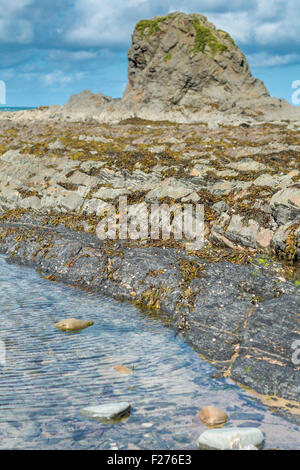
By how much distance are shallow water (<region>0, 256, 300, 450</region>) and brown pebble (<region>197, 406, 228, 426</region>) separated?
0.10 meters

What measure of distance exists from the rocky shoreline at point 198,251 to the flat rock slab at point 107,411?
7.73 feet

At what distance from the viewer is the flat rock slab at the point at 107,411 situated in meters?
6.34

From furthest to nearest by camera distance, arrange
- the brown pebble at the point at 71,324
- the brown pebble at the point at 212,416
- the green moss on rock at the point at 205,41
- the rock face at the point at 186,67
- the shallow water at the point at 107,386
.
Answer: the green moss on rock at the point at 205,41, the rock face at the point at 186,67, the brown pebble at the point at 71,324, the brown pebble at the point at 212,416, the shallow water at the point at 107,386

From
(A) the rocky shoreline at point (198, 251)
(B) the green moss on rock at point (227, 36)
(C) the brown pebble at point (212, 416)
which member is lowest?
(C) the brown pebble at point (212, 416)

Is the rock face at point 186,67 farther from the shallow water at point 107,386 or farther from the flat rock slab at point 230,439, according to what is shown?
the flat rock slab at point 230,439

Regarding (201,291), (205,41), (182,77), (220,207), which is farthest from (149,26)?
(201,291)

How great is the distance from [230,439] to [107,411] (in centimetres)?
187

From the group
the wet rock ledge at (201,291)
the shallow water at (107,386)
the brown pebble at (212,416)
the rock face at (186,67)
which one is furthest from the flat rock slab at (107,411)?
the rock face at (186,67)

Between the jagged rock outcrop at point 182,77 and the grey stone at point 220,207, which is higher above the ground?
the jagged rock outcrop at point 182,77

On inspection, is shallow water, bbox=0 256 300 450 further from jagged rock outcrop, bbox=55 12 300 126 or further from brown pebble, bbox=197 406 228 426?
jagged rock outcrop, bbox=55 12 300 126

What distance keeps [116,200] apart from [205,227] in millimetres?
5205

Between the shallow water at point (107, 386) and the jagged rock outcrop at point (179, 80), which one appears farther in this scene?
the jagged rock outcrop at point (179, 80)

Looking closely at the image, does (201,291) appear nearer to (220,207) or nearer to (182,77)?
(220,207)

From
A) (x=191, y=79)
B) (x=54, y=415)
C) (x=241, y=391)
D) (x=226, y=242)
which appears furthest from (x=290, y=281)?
(x=191, y=79)
